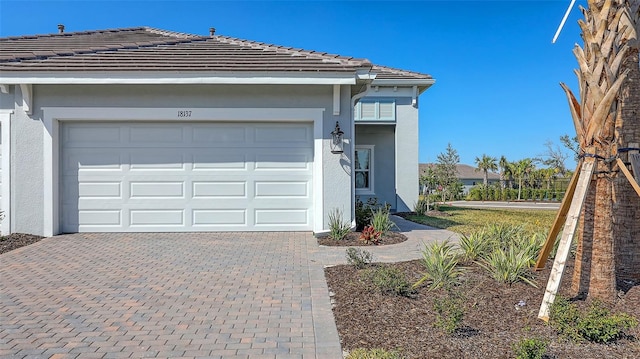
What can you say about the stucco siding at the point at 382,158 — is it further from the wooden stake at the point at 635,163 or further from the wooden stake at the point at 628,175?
the wooden stake at the point at 628,175

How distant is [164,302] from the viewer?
441cm

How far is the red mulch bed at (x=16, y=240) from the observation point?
24.1ft

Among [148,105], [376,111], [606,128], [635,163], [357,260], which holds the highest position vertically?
[376,111]

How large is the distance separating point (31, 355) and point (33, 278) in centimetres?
266

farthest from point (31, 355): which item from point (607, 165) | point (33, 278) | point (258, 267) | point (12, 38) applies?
point (12, 38)

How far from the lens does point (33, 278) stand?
5.34 m

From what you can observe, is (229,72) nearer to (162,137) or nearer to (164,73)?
(164,73)

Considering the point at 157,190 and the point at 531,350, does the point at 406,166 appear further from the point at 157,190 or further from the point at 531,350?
the point at 531,350

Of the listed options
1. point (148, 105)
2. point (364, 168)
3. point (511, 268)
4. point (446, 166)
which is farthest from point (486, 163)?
point (511, 268)

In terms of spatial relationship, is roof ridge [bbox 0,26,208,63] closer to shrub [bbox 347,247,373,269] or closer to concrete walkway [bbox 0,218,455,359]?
concrete walkway [bbox 0,218,455,359]

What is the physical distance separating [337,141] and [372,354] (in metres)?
6.04

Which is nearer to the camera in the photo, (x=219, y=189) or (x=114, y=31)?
(x=219, y=189)

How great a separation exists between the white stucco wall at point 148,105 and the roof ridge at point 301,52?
0.64 m

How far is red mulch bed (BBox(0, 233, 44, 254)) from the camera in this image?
7335 mm
